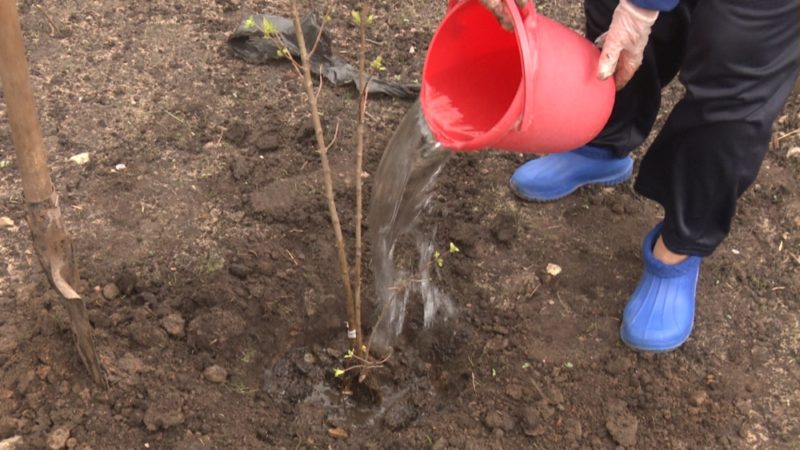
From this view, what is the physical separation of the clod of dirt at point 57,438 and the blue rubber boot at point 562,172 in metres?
1.47

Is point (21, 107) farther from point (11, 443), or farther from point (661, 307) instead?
point (661, 307)

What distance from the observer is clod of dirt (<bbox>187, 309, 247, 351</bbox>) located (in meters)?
2.09

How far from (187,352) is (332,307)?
41cm

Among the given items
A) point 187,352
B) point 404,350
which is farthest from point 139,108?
point 404,350

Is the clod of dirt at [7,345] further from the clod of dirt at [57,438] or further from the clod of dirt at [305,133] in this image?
the clod of dirt at [305,133]

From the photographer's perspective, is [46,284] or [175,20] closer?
[46,284]

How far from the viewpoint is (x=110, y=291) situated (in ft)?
7.02

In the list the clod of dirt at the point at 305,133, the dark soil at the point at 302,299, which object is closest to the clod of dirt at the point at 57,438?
the dark soil at the point at 302,299

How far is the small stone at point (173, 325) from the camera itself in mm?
2076

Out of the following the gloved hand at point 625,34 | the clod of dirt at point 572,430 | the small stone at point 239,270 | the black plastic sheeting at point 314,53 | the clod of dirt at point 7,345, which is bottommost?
the clod of dirt at point 572,430

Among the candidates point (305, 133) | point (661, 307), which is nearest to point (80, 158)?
point (305, 133)

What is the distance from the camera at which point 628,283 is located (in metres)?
2.35

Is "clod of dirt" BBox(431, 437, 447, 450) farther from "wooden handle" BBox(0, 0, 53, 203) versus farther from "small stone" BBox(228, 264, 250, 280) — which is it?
"wooden handle" BBox(0, 0, 53, 203)

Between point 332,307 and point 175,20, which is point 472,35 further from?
point 175,20
